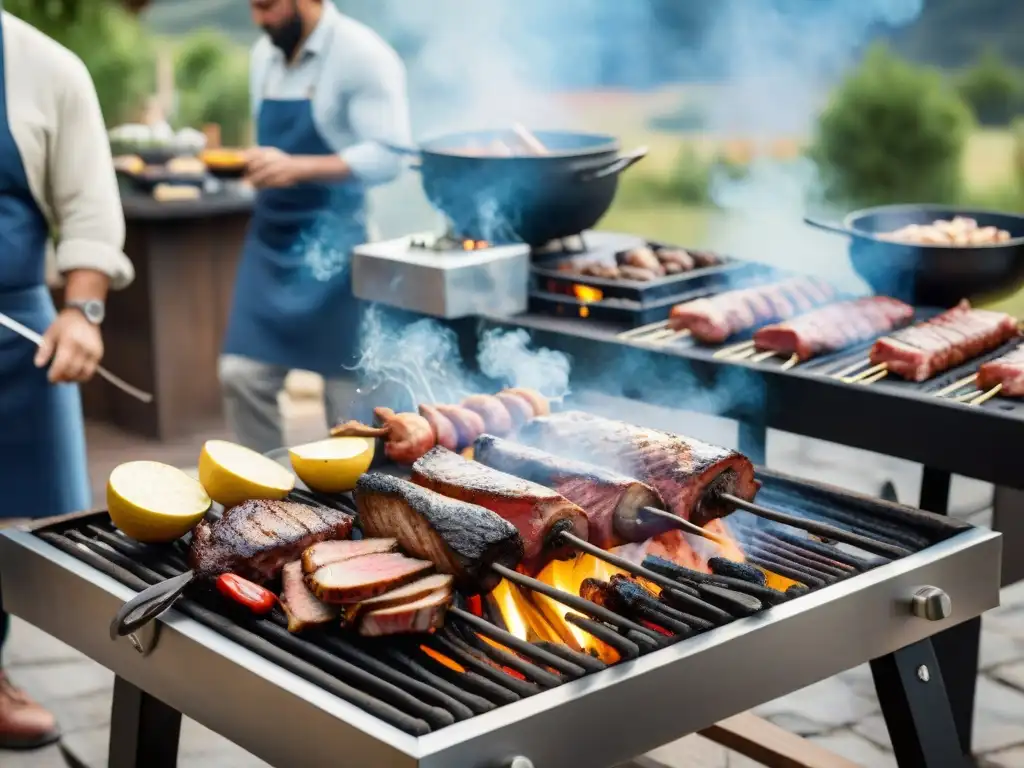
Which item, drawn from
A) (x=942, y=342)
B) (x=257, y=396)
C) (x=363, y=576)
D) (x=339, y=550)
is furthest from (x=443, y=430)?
(x=257, y=396)

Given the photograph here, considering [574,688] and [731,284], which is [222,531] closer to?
[574,688]

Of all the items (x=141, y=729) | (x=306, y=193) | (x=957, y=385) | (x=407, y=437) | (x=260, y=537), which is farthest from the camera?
(x=306, y=193)

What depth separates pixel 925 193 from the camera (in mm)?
8750

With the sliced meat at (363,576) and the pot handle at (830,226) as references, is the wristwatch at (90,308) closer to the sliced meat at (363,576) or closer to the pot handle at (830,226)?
the sliced meat at (363,576)

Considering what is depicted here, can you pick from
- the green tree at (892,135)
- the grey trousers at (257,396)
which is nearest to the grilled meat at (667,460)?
the grey trousers at (257,396)

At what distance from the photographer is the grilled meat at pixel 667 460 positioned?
2402mm

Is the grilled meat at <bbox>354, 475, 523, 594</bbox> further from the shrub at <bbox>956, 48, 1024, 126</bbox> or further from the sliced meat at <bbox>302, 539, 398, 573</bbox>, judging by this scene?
the shrub at <bbox>956, 48, 1024, 126</bbox>

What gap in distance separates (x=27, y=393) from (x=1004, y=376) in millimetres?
2650

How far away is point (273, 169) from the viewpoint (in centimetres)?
493

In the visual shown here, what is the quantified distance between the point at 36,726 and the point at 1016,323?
117 inches

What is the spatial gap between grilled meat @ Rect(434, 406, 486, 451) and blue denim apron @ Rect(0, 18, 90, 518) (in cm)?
152

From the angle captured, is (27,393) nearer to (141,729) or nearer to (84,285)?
(84,285)

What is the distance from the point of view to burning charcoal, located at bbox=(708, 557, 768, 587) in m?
2.21

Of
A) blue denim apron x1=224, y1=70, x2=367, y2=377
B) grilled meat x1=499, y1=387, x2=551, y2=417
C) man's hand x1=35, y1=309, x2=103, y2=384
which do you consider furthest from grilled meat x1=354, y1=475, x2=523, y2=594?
blue denim apron x1=224, y1=70, x2=367, y2=377
